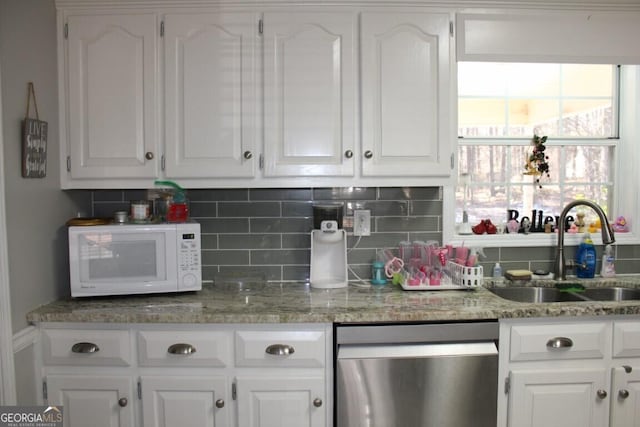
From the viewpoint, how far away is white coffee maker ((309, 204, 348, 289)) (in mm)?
2234

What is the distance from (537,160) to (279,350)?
67.9 inches

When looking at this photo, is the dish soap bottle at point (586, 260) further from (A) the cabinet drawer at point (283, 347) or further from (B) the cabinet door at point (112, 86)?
(B) the cabinet door at point (112, 86)

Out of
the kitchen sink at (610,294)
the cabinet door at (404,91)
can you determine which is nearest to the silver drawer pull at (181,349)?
the cabinet door at (404,91)

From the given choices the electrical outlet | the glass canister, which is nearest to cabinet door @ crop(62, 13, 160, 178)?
the electrical outlet

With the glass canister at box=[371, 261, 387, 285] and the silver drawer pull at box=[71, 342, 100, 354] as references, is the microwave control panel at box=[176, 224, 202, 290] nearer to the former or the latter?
the silver drawer pull at box=[71, 342, 100, 354]

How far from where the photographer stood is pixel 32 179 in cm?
194

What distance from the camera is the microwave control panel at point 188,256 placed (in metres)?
2.09

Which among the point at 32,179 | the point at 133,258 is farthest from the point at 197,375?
the point at 32,179

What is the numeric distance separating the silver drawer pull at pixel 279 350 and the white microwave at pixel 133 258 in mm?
484

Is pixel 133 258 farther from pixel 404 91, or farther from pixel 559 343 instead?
pixel 559 343

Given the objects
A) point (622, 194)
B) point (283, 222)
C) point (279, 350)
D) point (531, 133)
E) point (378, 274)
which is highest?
point (531, 133)

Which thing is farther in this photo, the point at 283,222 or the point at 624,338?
the point at 283,222

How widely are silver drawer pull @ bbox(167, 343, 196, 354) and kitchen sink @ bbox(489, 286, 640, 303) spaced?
4.77ft

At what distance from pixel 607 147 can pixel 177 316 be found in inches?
94.8
